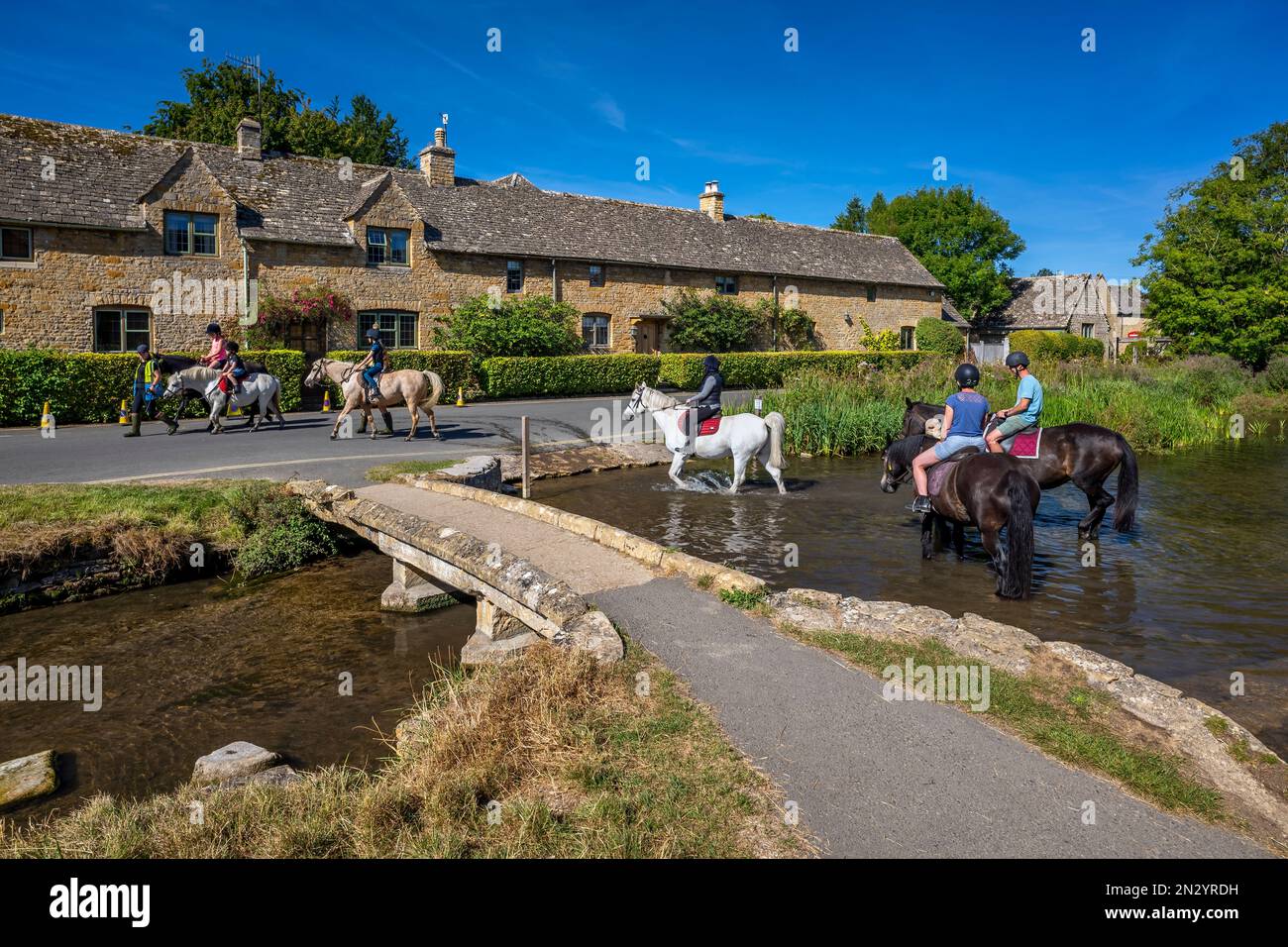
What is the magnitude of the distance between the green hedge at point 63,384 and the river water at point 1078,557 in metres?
13.7

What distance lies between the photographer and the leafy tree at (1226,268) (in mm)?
37094

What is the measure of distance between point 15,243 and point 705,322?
85.2 feet

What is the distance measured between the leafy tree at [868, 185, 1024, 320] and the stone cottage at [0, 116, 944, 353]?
68.2 ft

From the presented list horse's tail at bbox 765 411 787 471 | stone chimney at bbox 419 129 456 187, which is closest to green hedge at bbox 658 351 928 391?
stone chimney at bbox 419 129 456 187

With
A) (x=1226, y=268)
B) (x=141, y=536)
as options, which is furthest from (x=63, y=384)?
(x=1226, y=268)

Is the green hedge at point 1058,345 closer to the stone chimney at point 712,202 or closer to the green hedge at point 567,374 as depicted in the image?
the stone chimney at point 712,202

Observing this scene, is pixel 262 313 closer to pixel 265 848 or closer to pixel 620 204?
pixel 620 204

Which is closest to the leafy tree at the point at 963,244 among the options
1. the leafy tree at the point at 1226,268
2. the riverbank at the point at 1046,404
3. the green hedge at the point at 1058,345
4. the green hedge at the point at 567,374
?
the green hedge at the point at 1058,345

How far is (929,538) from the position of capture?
36.8ft

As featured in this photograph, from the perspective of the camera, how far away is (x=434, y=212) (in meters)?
33.1

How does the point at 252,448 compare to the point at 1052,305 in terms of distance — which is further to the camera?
the point at 1052,305

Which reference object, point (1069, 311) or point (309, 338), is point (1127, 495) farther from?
point (1069, 311)
